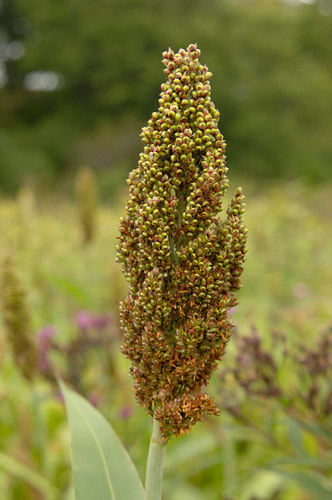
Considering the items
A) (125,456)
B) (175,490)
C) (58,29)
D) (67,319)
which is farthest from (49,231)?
(58,29)

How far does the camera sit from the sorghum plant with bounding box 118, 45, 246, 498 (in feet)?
4.03

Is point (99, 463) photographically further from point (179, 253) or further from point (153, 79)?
point (153, 79)

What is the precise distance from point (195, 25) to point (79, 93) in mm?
6495

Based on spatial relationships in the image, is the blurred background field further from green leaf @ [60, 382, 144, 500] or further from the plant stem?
the plant stem

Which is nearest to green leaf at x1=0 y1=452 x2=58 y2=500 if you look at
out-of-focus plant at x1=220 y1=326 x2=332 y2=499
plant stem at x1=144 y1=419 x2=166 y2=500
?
out-of-focus plant at x1=220 y1=326 x2=332 y2=499

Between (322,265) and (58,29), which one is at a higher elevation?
(58,29)

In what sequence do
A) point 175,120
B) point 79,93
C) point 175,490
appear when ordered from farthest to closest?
point 79,93 → point 175,490 → point 175,120

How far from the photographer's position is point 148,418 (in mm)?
2994

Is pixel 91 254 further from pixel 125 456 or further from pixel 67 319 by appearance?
pixel 125 456

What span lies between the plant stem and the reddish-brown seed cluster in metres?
0.04

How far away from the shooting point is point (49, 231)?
7.29 m

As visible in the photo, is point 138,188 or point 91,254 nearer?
point 138,188

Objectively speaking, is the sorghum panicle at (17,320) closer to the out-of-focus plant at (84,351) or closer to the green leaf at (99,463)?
the out-of-focus plant at (84,351)

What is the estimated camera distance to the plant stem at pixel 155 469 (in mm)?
1303
